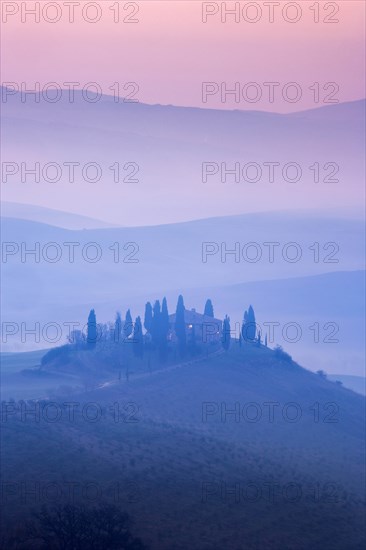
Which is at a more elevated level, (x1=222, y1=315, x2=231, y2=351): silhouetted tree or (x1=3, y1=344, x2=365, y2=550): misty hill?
(x1=222, y1=315, x2=231, y2=351): silhouetted tree

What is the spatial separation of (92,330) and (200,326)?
682 cm

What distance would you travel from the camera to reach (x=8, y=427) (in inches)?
2030

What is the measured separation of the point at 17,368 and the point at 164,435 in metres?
11.4

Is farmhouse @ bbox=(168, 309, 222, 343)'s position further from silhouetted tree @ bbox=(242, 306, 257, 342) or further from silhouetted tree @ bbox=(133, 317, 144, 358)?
silhouetted tree @ bbox=(133, 317, 144, 358)

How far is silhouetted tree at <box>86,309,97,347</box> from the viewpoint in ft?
192

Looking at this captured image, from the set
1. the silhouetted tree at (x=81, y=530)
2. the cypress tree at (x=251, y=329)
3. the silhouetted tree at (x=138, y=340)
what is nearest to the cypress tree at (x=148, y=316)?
the silhouetted tree at (x=138, y=340)

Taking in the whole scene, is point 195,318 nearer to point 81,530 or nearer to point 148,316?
point 148,316

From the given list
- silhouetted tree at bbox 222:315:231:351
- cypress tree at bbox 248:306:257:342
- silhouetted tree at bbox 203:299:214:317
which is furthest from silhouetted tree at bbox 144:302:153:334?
cypress tree at bbox 248:306:257:342

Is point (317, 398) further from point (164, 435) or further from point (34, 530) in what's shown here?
point (34, 530)

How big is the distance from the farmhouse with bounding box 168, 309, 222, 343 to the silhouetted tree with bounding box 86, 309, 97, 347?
4.36m

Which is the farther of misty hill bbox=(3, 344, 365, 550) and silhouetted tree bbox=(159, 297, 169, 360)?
silhouetted tree bbox=(159, 297, 169, 360)

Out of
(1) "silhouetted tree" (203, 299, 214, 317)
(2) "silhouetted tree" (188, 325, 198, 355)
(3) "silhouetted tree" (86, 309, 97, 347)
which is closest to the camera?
(3) "silhouetted tree" (86, 309, 97, 347)

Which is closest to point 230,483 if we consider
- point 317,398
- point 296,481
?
point 296,481

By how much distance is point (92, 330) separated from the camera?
6053 cm
